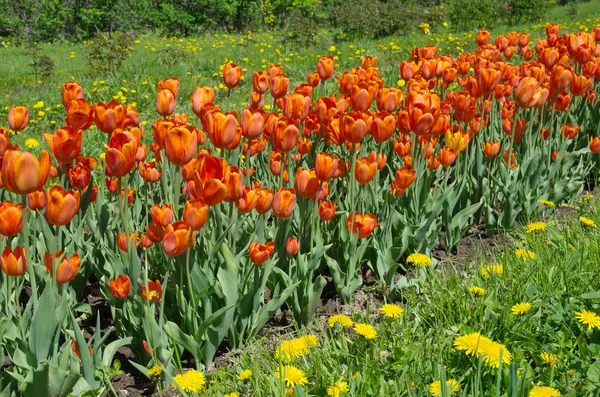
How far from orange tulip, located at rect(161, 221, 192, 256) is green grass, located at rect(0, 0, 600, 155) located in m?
3.14

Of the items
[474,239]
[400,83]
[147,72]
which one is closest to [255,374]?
[474,239]

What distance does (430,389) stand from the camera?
170 cm

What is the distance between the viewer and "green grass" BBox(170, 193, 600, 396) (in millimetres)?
1815

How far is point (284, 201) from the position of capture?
2.20 m

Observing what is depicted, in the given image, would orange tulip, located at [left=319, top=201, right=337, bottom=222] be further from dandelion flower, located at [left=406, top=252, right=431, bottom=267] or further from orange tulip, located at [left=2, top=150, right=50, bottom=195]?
orange tulip, located at [left=2, top=150, right=50, bottom=195]

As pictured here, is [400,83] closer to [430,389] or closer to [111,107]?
[111,107]

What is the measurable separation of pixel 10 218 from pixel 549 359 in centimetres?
159

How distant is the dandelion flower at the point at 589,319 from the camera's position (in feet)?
6.33

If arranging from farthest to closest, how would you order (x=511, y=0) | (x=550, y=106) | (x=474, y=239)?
(x=511, y=0)
(x=550, y=106)
(x=474, y=239)

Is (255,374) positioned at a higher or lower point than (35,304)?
lower

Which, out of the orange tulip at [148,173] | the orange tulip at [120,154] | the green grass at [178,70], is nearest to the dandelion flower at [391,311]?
the orange tulip at [120,154]

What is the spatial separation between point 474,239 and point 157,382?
6.27 ft

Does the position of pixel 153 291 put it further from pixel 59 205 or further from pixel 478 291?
pixel 478 291

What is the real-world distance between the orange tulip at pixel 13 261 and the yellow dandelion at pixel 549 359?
5.05ft
